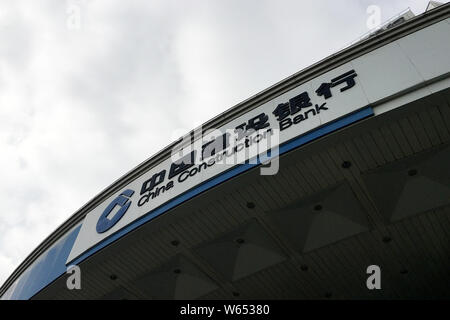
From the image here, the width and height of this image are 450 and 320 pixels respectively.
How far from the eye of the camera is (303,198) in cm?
954

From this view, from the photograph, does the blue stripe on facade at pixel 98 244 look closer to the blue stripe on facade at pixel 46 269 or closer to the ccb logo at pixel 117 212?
the blue stripe on facade at pixel 46 269

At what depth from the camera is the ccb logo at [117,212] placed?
35.3 feet

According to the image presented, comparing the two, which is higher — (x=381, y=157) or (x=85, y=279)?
(x=381, y=157)

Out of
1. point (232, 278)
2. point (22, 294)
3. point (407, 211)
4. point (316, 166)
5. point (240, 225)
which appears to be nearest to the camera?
point (316, 166)

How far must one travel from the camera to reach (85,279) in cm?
1143

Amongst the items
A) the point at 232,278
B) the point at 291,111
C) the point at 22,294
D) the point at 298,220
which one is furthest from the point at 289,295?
the point at 22,294

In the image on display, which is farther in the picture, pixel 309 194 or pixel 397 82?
pixel 309 194

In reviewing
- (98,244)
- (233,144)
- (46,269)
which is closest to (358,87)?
(233,144)

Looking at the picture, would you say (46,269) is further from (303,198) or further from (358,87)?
(358,87)

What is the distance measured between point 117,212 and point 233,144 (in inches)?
151

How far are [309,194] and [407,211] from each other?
2.28m

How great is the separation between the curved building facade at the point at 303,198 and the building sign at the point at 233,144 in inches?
1.4

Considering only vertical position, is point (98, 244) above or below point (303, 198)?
below

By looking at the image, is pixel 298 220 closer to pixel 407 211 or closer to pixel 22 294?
pixel 407 211
